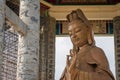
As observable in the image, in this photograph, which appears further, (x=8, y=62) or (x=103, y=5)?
(x=103, y=5)

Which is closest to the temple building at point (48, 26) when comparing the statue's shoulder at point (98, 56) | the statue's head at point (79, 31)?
the statue's head at point (79, 31)

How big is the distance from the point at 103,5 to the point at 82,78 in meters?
10.4

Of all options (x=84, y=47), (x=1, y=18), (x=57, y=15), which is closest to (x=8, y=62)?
(x=57, y=15)

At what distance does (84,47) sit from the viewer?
5238mm

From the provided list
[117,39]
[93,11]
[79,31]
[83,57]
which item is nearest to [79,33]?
[79,31]

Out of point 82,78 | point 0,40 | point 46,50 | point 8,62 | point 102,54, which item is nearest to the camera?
point 82,78

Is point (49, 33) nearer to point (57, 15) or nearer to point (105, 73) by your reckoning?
point (57, 15)

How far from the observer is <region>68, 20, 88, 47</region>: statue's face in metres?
5.27

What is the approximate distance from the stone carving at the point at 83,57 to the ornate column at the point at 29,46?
4691 millimetres

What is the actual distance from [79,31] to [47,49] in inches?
348

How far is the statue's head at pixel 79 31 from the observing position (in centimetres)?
527

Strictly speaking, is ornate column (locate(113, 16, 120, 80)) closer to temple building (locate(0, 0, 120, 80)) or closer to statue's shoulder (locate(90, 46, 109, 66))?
temple building (locate(0, 0, 120, 80))

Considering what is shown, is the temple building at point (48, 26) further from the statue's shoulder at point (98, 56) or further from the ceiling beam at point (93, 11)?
the statue's shoulder at point (98, 56)

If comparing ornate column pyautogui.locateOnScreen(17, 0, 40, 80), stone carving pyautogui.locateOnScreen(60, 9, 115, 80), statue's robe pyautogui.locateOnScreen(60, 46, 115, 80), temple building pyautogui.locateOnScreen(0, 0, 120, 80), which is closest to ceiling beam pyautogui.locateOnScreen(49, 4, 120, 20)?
temple building pyautogui.locateOnScreen(0, 0, 120, 80)
